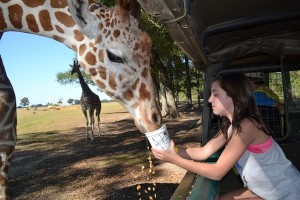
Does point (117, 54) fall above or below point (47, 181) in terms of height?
above

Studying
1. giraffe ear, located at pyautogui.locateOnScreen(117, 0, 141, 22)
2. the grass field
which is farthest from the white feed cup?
the grass field

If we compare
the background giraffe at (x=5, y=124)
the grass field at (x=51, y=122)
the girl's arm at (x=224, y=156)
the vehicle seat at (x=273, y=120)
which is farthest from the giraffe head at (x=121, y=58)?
the grass field at (x=51, y=122)

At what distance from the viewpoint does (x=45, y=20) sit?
282 cm

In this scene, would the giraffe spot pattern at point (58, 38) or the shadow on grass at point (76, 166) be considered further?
the shadow on grass at point (76, 166)

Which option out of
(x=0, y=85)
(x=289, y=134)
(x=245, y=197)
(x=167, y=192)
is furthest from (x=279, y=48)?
(x=167, y=192)

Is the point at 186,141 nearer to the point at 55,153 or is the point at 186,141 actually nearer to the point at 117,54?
the point at 55,153

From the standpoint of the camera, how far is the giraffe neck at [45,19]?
278cm

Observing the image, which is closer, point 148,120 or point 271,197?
point 271,197

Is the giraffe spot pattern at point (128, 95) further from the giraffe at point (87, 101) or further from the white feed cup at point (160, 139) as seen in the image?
the giraffe at point (87, 101)

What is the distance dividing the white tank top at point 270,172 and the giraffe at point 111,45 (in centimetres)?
74

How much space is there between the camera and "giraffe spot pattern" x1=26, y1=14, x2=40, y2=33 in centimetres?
283

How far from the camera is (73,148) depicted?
11.3 metres

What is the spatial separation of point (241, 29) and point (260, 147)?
1.48 meters

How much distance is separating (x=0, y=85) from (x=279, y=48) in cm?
257
